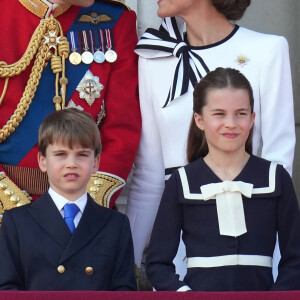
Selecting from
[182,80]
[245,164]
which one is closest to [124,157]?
[182,80]

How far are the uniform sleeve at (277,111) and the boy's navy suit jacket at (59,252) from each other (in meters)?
0.71

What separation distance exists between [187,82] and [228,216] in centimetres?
73

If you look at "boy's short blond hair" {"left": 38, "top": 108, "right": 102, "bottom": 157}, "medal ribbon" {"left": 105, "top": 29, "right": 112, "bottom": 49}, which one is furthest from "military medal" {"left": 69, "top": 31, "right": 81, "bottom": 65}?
"boy's short blond hair" {"left": 38, "top": 108, "right": 102, "bottom": 157}

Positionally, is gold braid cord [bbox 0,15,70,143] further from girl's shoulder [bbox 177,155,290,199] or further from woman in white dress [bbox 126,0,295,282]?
girl's shoulder [bbox 177,155,290,199]

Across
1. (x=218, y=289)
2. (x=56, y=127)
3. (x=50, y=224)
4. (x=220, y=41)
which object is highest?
(x=220, y=41)

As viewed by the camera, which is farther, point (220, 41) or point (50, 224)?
point (220, 41)

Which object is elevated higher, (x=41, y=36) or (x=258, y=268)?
(x=41, y=36)

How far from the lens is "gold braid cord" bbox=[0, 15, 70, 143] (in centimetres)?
339

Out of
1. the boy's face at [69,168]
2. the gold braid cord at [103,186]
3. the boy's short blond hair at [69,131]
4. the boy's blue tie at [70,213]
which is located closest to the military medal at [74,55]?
the gold braid cord at [103,186]

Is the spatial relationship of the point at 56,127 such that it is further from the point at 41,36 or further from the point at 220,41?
the point at 220,41

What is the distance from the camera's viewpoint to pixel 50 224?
2.90m

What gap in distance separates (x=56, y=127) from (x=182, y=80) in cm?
70

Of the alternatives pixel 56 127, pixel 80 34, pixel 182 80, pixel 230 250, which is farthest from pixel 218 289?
pixel 80 34

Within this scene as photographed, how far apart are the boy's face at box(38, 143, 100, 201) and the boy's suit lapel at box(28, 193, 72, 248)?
51mm
